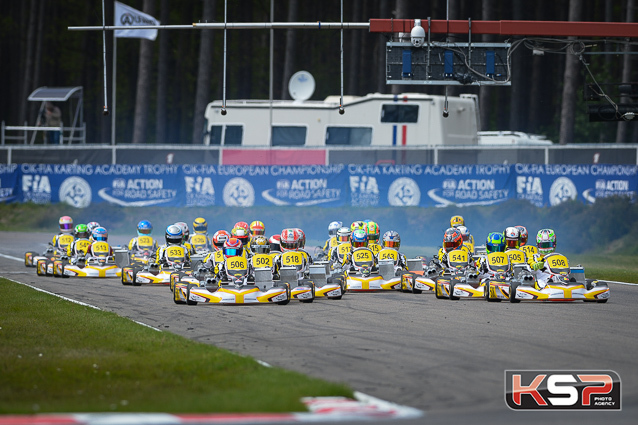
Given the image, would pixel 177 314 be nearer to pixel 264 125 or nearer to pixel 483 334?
pixel 483 334

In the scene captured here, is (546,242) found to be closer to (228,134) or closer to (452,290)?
(452,290)

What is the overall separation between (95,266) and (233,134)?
12.2 meters

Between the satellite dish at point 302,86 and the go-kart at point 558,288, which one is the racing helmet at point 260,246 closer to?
the go-kart at point 558,288

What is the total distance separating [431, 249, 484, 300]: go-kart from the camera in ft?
53.8

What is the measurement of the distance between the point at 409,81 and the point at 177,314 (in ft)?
27.8

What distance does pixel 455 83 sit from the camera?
2075 cm

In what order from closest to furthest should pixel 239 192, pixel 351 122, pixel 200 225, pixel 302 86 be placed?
1. pixel 200 225
2. pixel 239 192
3. pixel 351 122
4. pixel 302 86

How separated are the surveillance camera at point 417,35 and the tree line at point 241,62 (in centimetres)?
2786

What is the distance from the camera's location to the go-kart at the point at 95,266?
20922 mm

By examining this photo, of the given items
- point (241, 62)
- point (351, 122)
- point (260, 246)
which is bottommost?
point (260, 246)

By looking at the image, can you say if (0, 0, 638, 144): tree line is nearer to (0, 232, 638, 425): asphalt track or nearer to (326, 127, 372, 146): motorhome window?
(326, 127, 372, 146): motorhome window

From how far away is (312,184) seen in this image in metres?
30.6

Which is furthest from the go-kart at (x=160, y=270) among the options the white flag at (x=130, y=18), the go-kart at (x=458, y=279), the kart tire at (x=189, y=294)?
the white flag at (x=130, y=18)

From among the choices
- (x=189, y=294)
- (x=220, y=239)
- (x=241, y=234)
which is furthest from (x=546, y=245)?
(x=189, y=294)
